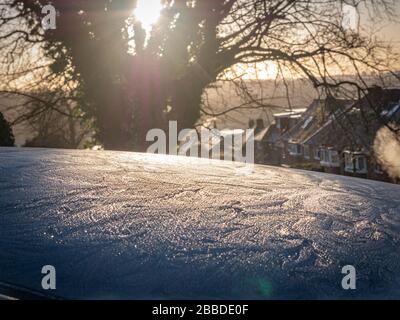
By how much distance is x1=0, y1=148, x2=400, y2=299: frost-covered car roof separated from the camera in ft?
6.32

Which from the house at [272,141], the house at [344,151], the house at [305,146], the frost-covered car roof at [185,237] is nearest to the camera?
the frost-covered car roof at [185,237]

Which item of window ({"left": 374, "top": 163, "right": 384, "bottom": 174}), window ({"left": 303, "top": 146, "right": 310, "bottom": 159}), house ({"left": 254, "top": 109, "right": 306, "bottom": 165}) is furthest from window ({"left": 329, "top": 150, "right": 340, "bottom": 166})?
house ({"left": 254, "top": 109, "right": 306, "bottom": 165})

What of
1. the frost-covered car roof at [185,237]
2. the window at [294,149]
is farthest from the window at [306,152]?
the frost-covered car roof at [185,237]

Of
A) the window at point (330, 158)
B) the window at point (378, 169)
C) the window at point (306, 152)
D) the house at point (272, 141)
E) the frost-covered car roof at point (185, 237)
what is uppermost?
the house at point (272, 141)

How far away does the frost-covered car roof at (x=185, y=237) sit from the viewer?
1.93 m

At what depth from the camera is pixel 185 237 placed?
7.29 feet

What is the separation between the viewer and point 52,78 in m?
14.9

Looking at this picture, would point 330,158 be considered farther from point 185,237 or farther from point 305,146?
point 185,237

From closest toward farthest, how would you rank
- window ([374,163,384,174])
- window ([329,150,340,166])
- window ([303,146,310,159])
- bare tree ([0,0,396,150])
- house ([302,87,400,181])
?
bare tree ([0,0,396,150]), house ([302,87,400,181]), window ([374,163,384,174]), window ([329,150,340,166]), window ([303,146,310,159])

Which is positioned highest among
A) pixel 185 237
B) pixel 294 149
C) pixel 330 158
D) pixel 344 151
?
pixel 294 149

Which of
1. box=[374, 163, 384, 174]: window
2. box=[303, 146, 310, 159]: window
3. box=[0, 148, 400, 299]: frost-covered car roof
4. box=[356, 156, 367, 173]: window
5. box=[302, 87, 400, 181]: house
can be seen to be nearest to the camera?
box=[0, 148, 400, 299]: frost-covered car roof

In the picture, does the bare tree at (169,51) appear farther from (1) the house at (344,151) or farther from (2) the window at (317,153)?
(2) the window at (317,153)

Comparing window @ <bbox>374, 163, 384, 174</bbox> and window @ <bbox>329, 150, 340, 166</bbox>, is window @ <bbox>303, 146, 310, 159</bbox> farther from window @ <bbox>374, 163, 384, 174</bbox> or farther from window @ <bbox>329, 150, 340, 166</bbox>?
window @ <bbox>374, 163, 384, 174</bbox>

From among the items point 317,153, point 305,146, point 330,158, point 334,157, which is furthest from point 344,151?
point 305,146
